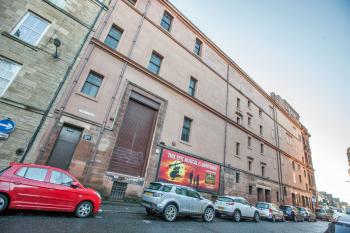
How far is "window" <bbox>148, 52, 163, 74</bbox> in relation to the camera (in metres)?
15.7

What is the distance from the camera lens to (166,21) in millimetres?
18562

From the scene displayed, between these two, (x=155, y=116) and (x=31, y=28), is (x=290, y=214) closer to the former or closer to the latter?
(x=155, y=116)

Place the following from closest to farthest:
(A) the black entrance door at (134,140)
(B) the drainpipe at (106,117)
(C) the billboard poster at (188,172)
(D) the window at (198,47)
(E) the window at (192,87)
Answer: (B) the drainpipe at (106,117) → (A) the black entrance door at (134,140) → (C) the billboard poster at (188,172) → (E) the window at (192,87) → (D) the window at (198,47)

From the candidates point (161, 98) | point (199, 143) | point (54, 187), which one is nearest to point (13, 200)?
point (54, 187)

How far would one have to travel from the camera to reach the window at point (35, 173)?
596 centimetres

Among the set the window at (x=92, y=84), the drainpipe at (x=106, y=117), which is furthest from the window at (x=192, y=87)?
the window at (x=92, y=84)

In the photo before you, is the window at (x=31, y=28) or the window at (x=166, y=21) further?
the window at (x=166, y=21)

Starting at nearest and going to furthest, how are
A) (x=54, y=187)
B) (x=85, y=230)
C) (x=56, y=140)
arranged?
(x=85, y=230) → (x=54, y=187) → (x=56, y=140)

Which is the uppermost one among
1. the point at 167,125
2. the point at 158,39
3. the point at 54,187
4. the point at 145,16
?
the point at 145,16

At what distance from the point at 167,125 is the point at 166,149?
1999 mm

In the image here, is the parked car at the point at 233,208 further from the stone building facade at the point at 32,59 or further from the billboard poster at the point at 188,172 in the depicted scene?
the stone building facade at the point at 32,59

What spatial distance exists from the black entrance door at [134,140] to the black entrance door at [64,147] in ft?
8.11

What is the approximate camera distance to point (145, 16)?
1614 cm

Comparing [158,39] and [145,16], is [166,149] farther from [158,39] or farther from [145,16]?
[145,16]
